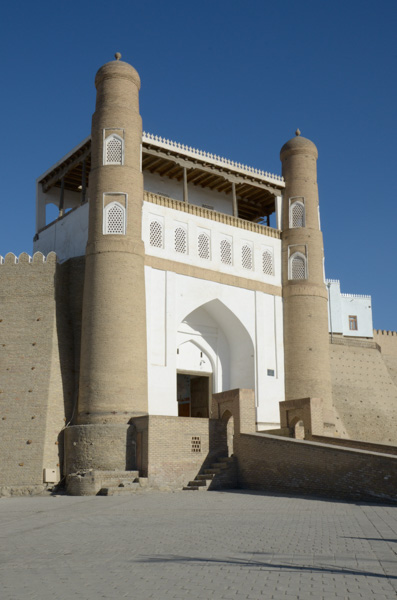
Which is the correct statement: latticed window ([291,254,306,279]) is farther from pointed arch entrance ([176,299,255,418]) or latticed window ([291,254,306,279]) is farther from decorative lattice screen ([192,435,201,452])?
decorative lattice screen ([192,435,201,452])

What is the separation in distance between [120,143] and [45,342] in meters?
5.39

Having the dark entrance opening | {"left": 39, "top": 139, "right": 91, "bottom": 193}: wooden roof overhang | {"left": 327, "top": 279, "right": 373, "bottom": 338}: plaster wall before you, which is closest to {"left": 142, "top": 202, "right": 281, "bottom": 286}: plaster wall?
{"left": 39, "top": 139, "right": 91, "bottom": 193}: wooden roof overhang

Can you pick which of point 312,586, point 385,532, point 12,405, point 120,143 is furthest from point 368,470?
point 120,143

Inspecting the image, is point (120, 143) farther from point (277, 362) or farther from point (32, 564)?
point (32, 564)

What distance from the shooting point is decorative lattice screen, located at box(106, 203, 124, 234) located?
16.1 m

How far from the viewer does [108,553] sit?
19.5 ft

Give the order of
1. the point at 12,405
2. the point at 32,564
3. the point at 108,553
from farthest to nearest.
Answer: the point at 12,405
the point at 108,553
the point at 32,564

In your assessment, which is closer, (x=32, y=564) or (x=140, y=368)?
(x=32, y=564)

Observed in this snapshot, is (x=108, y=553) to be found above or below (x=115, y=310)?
below

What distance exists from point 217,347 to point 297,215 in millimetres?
4764

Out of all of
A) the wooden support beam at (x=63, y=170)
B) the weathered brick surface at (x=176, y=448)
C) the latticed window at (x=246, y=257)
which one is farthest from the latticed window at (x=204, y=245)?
the weathered brick surface at (x=176, y=448)

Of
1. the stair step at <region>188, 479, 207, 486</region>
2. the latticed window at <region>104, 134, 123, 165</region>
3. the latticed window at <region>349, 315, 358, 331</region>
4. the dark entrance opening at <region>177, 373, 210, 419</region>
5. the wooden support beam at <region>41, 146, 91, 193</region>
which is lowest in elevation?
the stair step at <region>188, 479, 207, 486</region>

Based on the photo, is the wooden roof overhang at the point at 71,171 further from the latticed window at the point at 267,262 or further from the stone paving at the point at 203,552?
the stone paving at the point at 203,552

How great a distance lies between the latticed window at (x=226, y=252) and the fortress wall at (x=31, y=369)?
4794mm
